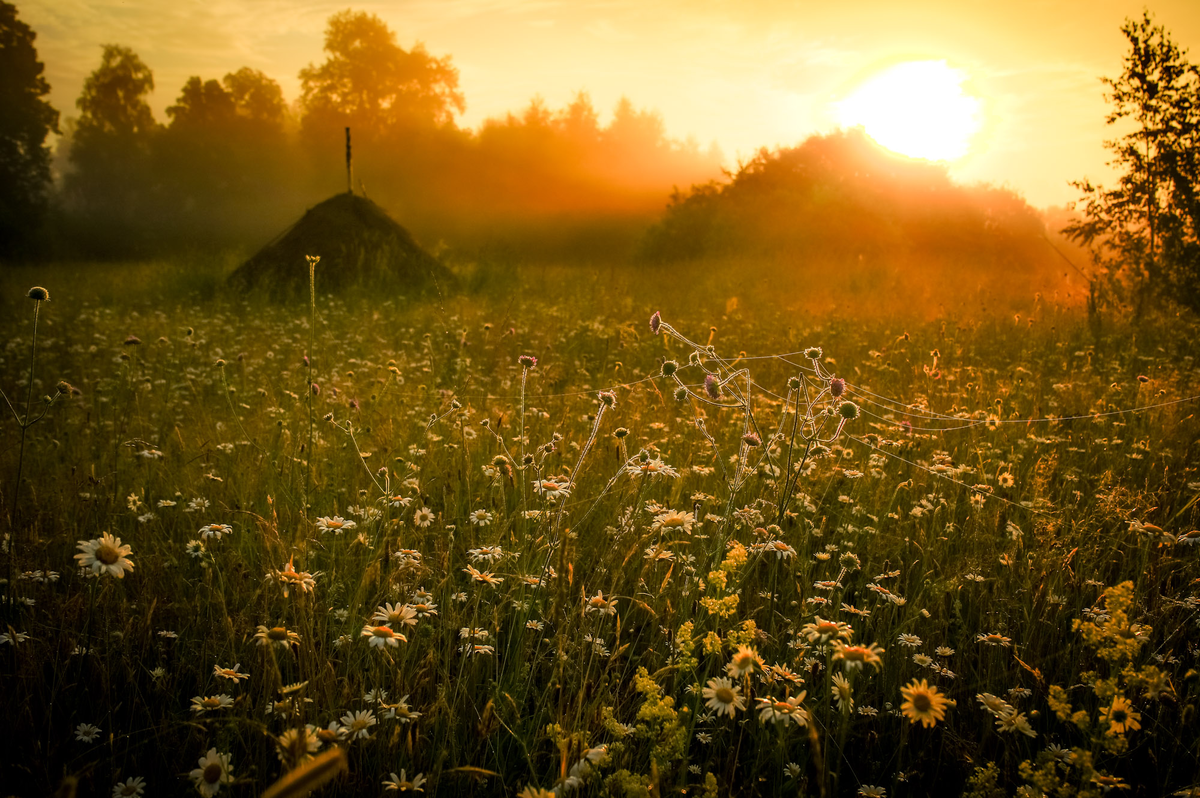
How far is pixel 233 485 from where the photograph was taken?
9.86 ft

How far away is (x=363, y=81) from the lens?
3850 cm

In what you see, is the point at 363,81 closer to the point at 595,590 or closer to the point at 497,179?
the point at 497,179

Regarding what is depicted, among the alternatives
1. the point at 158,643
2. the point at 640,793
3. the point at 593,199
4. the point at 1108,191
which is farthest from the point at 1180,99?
the point at 593,199

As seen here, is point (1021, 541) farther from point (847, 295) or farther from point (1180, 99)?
point (1180, 99)

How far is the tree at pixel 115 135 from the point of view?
3130 cm

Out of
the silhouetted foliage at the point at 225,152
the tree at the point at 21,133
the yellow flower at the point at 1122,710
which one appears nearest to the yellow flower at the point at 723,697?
the yellow flower at the point at 1122,710

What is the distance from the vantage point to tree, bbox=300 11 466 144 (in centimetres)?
3819

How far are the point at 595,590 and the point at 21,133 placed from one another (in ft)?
83.4

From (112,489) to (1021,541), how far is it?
4.03m

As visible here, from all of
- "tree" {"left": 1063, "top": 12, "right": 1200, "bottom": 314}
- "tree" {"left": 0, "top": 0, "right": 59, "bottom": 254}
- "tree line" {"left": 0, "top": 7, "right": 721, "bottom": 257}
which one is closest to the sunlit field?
"tree" {"left": 1063, "top": 12, "right": 1200, "bottom": 314}

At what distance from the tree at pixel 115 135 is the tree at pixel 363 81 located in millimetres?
8183

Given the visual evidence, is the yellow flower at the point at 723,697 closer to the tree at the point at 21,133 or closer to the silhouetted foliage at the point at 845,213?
the silhouetted foliage at the point at 845,213

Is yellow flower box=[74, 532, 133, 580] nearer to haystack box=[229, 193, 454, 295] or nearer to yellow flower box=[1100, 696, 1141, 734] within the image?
yellow flower box=[1100, 696, 1141, 734]

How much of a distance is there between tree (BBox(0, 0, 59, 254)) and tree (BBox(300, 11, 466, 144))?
65.6 ft
